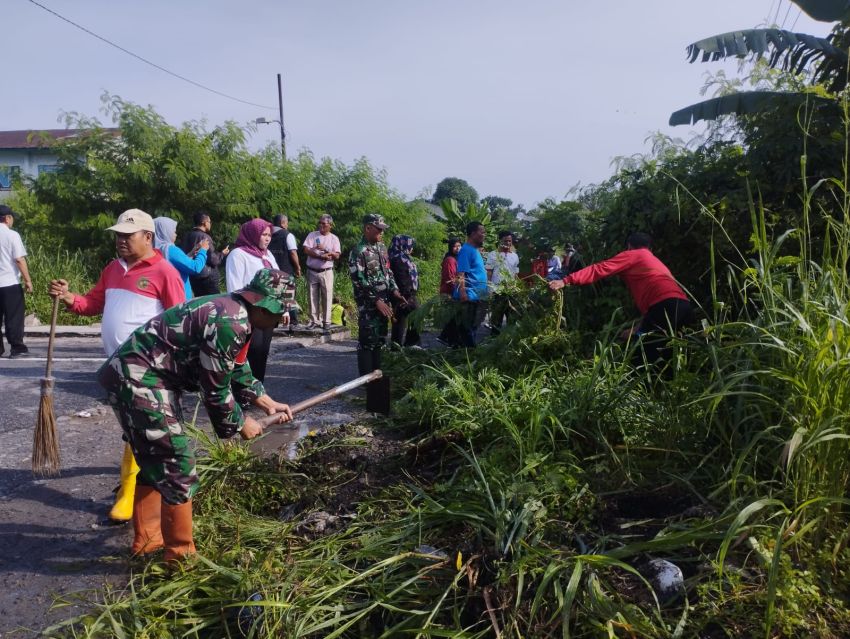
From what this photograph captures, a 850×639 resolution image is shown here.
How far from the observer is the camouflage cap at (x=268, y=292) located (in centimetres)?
324

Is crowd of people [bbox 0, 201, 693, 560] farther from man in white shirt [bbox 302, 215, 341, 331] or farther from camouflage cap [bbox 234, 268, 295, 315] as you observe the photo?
man in white shirt [bbox 302, 215, 341, 331]

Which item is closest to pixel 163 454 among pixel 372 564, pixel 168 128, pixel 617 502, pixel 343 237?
pixel 372 564

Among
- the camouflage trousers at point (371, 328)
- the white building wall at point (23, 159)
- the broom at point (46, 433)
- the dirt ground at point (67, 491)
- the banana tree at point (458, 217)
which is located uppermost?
the white building wall at point (23, 159)

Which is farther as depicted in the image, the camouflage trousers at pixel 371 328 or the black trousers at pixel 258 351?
the camouflage trousers at pixel 371 328

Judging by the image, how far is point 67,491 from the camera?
4.29 m

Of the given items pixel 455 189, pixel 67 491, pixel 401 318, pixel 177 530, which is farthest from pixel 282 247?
pixel 455 189

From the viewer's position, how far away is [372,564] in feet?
9.82

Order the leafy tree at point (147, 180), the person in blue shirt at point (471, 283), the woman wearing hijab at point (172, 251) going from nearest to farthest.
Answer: the woman wearing hijab at point (172, 251) < the person in blue shirt at point (471, 283) < the leafy tree at point (147, 180)

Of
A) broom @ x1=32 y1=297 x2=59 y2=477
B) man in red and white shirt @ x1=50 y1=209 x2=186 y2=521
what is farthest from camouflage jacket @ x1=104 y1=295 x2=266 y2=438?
broom @ x1=32 y1=297 x2=59 y2=477

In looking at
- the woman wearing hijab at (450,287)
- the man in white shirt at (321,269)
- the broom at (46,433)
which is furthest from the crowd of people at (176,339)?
the man in white shirt at (321,269)

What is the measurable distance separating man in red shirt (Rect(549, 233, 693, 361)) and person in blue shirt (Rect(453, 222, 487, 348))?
1822mm

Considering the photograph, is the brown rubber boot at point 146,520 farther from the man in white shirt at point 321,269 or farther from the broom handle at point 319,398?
the man in white shirt at point 321,269

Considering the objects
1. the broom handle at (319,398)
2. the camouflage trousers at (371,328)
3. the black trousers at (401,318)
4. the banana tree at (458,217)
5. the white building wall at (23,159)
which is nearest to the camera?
the broom handle at (319,398)

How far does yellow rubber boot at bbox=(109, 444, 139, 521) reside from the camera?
3.82 m
